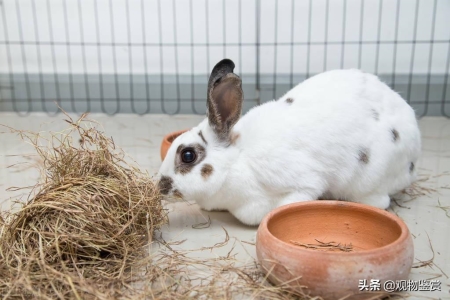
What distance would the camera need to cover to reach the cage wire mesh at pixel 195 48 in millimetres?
3766

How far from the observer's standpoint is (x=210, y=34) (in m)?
3.94

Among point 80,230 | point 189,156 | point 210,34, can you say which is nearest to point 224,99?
point 189,156

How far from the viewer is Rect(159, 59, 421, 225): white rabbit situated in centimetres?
186

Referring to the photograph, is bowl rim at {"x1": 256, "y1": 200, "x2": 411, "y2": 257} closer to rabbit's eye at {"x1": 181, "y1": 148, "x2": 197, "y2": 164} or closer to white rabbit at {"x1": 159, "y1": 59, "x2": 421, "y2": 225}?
white rabbit at {"x1": 159, "y1": 59, "x2": 421, "y2": 225}

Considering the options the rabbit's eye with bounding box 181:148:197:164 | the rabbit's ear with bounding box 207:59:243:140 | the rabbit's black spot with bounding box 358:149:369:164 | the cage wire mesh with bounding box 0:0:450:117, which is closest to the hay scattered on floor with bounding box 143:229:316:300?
the rabbit's eye with bounding box 181:148:197:164

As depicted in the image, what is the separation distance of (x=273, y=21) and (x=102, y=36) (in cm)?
136

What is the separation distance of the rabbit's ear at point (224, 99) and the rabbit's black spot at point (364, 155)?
1.60ft

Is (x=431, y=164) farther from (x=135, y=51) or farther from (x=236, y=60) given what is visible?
(x=135, y=51)

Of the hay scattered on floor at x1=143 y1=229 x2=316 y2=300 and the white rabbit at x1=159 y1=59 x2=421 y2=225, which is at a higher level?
the white rabbit at x1=159 y1=59 x2=421 y2=225

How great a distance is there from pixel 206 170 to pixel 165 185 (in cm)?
17

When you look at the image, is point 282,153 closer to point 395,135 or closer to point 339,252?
point 395,135

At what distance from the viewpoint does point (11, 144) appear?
10.2 ft

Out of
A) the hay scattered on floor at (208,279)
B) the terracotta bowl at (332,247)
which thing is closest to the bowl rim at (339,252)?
the terracotta bowl at (332,247)

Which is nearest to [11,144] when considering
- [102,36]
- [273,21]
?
[102,36]
